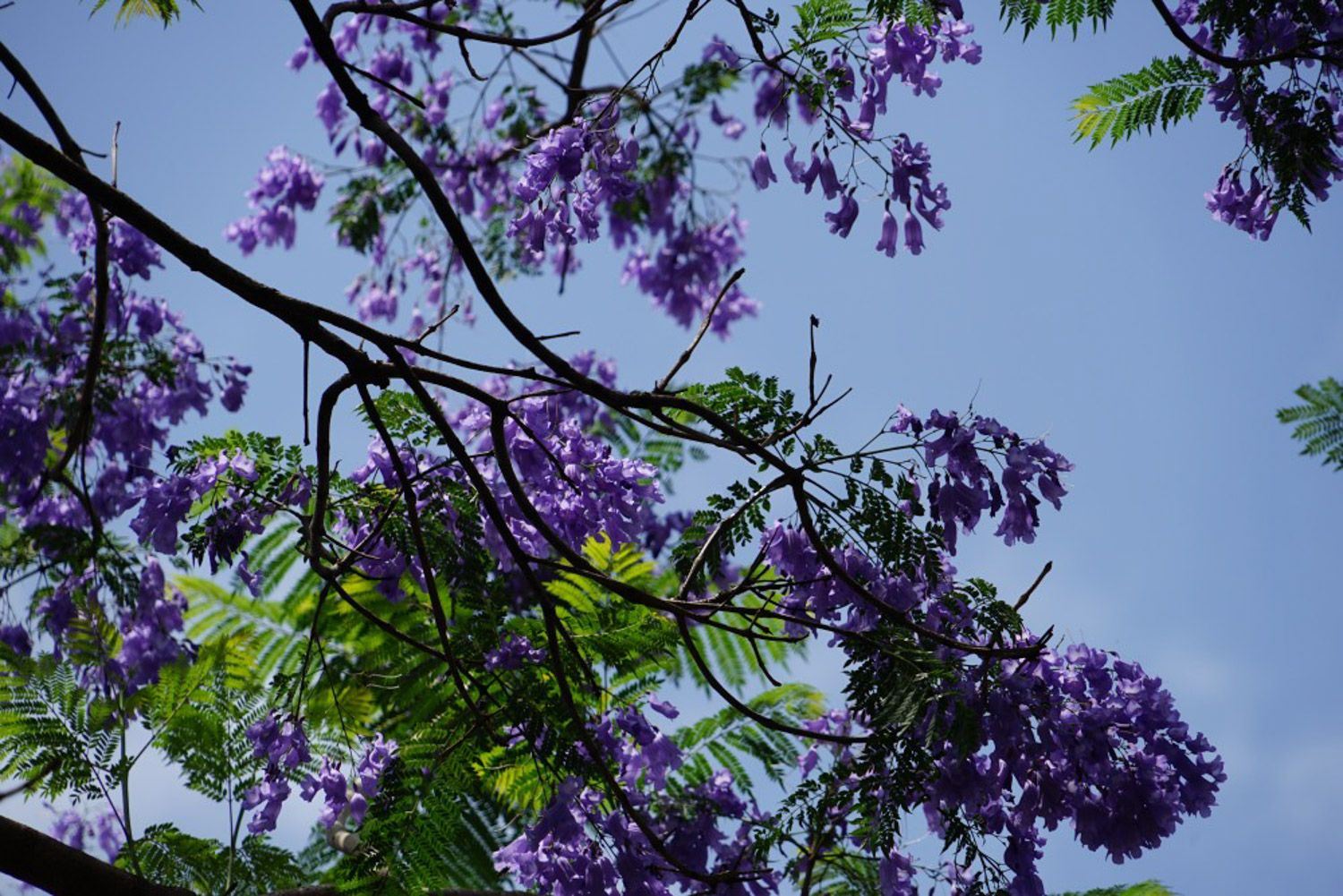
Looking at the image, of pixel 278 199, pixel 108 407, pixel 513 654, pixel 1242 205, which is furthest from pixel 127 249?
pixel 1242 205

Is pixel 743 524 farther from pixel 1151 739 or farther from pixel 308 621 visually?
pixel 308 621

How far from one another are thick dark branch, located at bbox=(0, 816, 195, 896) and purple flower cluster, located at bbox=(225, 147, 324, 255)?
634 centimetres

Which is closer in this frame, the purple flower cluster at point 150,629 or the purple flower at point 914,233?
the purple flower at point 914,233

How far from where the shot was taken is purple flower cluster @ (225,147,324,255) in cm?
786

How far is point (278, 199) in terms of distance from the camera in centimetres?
791

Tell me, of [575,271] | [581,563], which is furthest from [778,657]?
[575,271]

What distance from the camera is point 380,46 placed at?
7.90m

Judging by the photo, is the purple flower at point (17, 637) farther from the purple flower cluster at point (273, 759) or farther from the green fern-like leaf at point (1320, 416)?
the green fern-like leaf at point (1320, 416)

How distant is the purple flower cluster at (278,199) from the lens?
7.86 metres

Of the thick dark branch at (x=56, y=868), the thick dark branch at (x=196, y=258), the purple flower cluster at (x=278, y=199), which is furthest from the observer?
the purple flower cluster at (x=278, y=199)

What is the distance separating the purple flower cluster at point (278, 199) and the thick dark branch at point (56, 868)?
6.34 meters

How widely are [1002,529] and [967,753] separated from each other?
42cm

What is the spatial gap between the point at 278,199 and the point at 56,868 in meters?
6.47

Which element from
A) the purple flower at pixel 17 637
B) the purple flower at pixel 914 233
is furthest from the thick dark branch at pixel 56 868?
the purple flower at pixel 17 637
